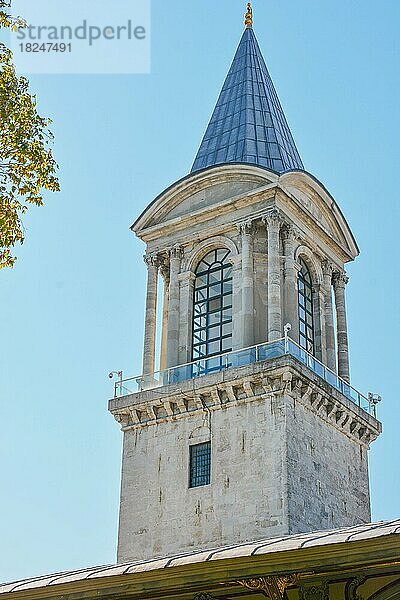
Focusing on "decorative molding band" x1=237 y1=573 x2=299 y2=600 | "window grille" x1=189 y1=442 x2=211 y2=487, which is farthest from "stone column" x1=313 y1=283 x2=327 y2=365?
"decorative molding band" x1=237 y1=573 x2=299 y2=600

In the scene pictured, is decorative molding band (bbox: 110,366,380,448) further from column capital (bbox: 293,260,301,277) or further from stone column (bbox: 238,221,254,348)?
column capital (bbox: 293,260,301,277)

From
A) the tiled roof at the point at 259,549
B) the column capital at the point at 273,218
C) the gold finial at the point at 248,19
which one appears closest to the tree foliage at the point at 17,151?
the tiled roof at the point at 259,549

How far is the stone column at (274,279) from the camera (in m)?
30.2

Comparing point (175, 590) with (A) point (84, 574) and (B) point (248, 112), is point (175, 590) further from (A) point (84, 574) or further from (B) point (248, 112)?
(B) point (248, 112)

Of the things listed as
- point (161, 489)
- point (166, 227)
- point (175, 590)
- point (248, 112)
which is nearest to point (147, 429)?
point (161, 489)

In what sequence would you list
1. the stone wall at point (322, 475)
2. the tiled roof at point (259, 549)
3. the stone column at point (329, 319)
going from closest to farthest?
1. the tiled roof at point (259, 549)
2. the stone wall at point (322, 475)
3. the stone column at point (329, 319)

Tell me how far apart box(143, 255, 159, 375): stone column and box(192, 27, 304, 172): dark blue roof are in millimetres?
3800

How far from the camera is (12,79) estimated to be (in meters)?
17.3

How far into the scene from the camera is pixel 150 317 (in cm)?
3369

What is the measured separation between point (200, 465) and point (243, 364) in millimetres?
3249

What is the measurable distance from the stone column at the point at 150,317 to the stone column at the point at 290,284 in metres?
4.62

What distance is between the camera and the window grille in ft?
95.6

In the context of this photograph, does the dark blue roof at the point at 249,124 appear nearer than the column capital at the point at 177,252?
No

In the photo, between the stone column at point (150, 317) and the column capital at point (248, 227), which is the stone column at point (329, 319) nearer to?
the column capital at point (248, 227)
